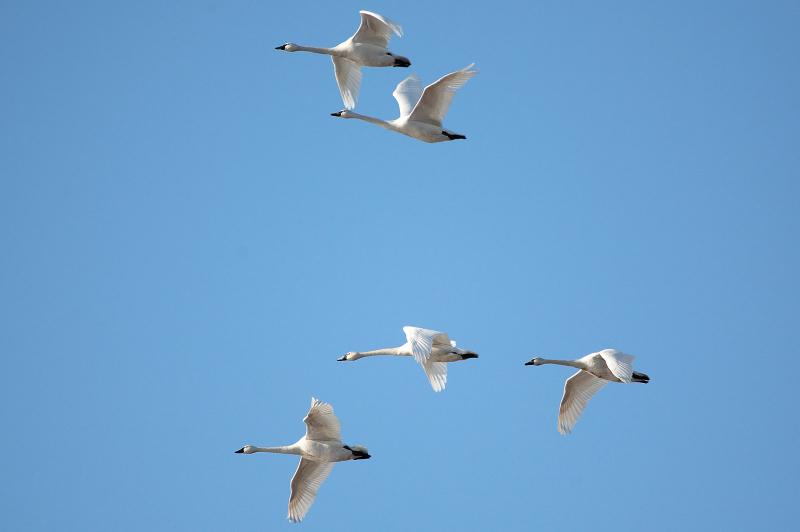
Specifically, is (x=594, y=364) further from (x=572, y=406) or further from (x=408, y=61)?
(x=408, y=61)

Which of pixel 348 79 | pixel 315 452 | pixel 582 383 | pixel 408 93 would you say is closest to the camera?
pixel 315 452

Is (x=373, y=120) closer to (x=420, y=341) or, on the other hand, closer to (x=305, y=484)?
(x=420, y=341)

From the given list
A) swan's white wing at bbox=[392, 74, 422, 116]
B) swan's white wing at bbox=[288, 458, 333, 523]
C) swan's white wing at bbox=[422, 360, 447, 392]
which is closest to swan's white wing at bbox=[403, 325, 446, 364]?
swan's white wing at bbox=[422, 360, 447, 392]

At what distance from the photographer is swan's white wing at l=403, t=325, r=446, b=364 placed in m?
34.2

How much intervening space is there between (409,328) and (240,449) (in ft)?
18.3

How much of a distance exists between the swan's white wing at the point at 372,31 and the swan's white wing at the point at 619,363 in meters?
9.05

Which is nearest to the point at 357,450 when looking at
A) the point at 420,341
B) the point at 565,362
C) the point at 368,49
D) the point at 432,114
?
the point at 420,341

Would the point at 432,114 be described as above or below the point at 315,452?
above

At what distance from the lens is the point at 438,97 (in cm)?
3588

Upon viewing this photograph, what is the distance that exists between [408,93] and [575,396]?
8.85m

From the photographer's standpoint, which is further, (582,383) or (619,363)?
(582,383)

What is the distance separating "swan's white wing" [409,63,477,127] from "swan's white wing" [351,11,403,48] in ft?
5.75

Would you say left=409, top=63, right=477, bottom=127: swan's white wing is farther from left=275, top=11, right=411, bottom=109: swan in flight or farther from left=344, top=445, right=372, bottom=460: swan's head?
left=344, top=445, right=372, bottom=460: swan's head

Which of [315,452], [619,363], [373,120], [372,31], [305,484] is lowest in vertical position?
[305,484]
